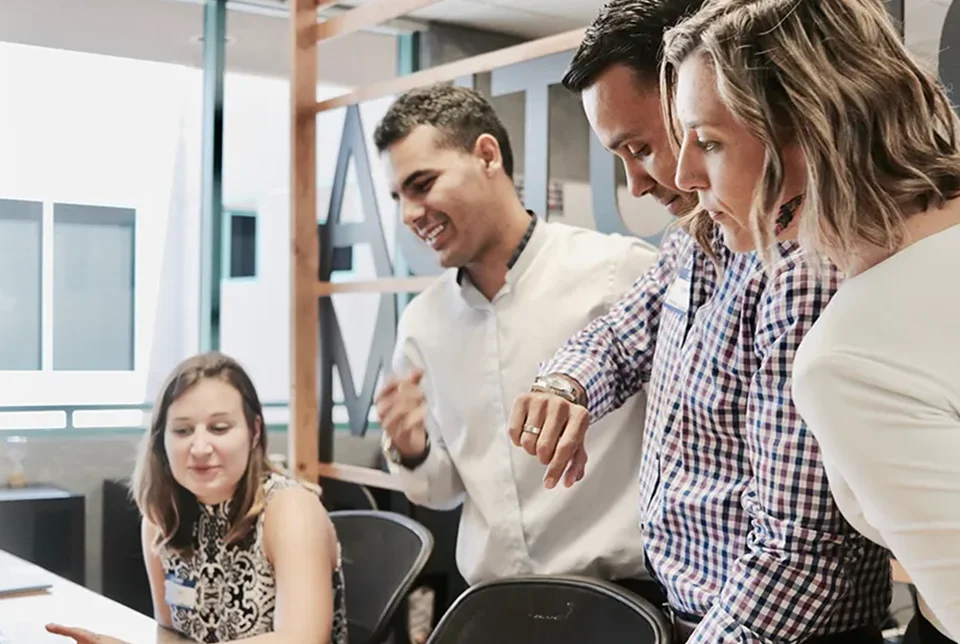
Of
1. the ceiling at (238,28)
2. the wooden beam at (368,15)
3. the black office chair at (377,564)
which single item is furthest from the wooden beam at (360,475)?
the ceiling at (238,28)

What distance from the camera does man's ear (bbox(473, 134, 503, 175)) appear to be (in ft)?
7.40

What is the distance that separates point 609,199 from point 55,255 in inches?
101

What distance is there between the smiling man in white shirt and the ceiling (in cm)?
185

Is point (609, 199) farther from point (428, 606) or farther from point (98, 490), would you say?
point (98, 490)

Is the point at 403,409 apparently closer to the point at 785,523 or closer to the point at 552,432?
the point at 552,432

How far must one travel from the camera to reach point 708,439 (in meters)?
1.40

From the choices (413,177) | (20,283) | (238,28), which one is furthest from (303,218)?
(413,177)

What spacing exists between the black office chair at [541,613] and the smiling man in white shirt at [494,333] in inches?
11.1

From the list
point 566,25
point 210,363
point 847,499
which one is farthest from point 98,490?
point 847,499

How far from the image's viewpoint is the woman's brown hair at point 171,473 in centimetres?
225

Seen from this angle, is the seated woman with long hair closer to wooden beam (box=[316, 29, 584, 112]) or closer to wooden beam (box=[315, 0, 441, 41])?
wooden beam (box=[316, 29, 584, 112])

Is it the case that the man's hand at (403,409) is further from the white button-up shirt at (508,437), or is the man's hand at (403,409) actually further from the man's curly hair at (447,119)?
the man's curly hair at (447,119)

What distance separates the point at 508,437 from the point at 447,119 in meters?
0.66

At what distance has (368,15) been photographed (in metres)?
3.34
